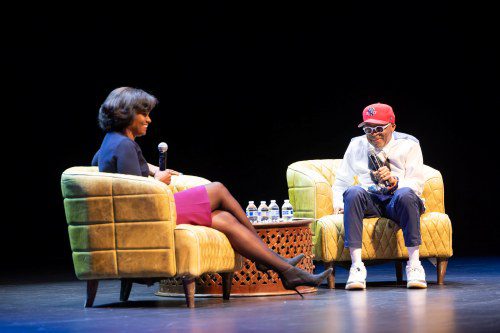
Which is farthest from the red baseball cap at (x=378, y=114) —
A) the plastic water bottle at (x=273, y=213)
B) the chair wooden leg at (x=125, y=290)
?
the chair wooden leg at (x=125, y=290)

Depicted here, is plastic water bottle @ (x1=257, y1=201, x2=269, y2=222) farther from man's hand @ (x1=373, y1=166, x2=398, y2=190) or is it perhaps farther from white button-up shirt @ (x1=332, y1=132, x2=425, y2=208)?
man's hand @ (x1=373, y1=166, x2=398, y2=190)

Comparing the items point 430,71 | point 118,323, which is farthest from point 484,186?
point 118,323

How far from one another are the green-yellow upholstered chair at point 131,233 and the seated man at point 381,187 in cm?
94

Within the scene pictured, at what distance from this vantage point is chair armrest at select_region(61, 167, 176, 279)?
13.9 ft

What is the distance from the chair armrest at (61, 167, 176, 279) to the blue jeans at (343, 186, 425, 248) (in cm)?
112

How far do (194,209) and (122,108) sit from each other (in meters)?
0.60

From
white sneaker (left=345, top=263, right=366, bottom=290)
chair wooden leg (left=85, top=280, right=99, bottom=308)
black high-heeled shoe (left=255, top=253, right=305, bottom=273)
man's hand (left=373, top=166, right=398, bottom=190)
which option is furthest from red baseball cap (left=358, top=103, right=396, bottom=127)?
chair wooden leg (left=85, top=280, right=99, bottom=308)

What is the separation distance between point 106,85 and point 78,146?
0.58 meters

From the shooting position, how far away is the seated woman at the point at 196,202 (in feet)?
14.6

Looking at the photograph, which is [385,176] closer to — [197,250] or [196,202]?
[196,202]

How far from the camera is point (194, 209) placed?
14.6 feet

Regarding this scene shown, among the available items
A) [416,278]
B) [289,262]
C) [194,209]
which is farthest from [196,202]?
[416,278]

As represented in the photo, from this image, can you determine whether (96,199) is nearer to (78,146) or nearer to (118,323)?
(118,323)

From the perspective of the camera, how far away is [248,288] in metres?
4.85
